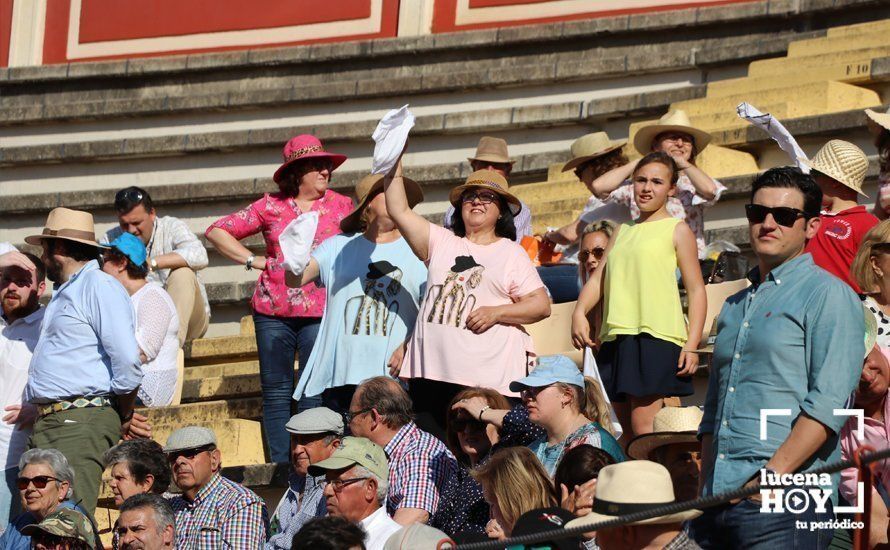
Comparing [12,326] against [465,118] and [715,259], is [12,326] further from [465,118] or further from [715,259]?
[465,118]

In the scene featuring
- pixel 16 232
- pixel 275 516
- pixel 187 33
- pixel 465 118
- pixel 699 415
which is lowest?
pixel 275 516

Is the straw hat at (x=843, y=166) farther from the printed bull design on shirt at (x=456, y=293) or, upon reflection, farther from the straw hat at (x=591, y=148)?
the straw hat at (x=591, y=148)

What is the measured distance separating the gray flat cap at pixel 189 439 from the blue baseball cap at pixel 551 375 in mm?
1732

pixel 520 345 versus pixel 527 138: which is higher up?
pixel 527 138

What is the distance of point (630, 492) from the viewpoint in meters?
5.03

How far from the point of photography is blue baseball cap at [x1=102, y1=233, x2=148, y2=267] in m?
8.95

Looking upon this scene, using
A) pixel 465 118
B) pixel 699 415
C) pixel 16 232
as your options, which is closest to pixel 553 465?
pixel 699 415

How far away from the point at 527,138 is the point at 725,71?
1.57 m

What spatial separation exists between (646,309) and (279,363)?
7.45 ft

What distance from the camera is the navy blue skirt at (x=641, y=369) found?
24.4 feet

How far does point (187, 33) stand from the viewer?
15.6m

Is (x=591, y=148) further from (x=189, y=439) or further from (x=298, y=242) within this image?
(x=189, y=439)

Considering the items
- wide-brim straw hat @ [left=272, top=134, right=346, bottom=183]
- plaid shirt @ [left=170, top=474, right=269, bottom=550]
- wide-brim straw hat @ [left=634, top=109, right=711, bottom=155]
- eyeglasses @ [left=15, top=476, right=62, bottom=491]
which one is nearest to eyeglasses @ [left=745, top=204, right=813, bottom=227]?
plaid shirt @ [left=170, top=474, right=269, bottom=550]

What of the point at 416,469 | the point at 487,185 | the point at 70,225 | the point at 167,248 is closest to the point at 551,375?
the point at 416,469
